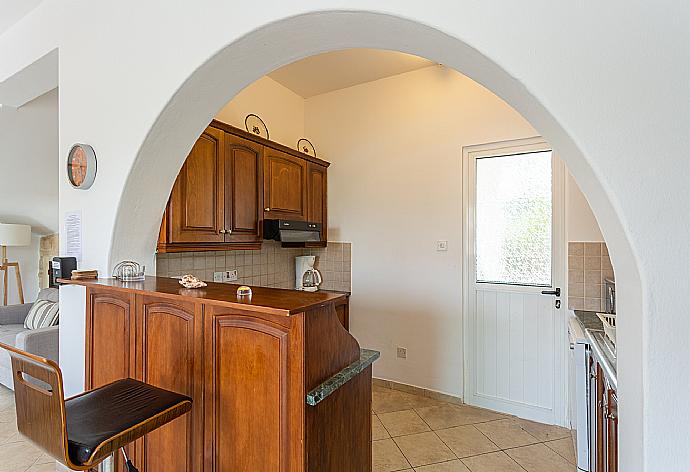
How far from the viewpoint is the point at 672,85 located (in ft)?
2.99

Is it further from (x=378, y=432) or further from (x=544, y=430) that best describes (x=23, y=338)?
(x=544, y=430)

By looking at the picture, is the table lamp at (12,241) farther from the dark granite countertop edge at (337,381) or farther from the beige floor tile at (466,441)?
the beige floor tile at (466,441)

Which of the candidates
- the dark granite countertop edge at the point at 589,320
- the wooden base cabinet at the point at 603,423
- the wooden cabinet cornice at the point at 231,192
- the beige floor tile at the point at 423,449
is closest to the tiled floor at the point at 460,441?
the beige floor tile at the point at 423,449

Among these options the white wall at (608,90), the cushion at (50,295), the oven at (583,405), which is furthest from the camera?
the cushion at (50,295)

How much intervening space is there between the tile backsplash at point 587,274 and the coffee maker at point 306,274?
7.42ft

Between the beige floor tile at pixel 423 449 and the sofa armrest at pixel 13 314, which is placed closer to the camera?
the beige floor tile at pixel 423 449

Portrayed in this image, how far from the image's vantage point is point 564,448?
8.59 feet

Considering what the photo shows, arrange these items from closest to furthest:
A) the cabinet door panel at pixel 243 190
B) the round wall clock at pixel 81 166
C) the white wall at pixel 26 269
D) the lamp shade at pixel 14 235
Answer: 1. the round wall clock at pixel 81 166
2. the cabinet door panel at pixel 243 190
3. the lamp shade at pixel 14 235
4. the white wall at pixel 26 269

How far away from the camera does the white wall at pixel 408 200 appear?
3344 mm

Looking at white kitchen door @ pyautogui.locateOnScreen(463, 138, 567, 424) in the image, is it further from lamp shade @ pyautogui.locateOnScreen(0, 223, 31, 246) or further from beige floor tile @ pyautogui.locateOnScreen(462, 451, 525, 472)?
lamp shade @ pyautogui.locateOnScreen(0, 223, 31, 246)

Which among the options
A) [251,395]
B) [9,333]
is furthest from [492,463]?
[9,333]

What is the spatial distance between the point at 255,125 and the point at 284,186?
69 centimetres

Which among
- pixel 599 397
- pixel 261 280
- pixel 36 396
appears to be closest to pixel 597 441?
pixel 599 397

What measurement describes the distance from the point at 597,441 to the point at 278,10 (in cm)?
240
